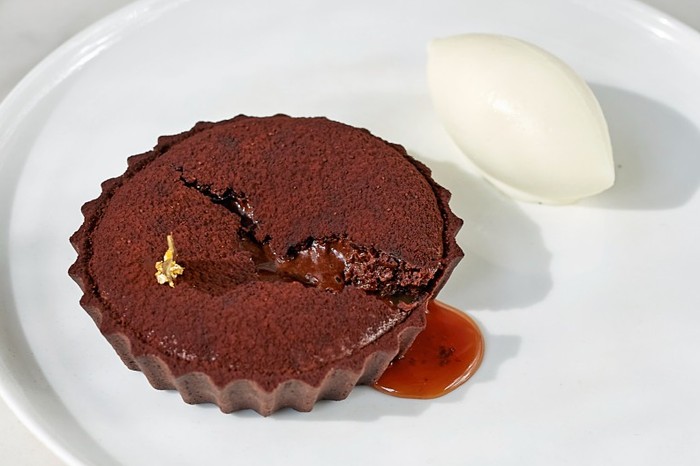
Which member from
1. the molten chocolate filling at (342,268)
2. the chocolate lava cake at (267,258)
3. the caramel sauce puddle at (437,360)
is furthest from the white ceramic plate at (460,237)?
the molten chocolate filling at (342,268)

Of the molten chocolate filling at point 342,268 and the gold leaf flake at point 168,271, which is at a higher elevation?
the gold leaf flake at point 168,271

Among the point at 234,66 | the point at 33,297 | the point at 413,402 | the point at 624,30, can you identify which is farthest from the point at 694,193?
the point at 33,297

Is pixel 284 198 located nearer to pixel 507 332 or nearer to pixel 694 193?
pixel 507 332

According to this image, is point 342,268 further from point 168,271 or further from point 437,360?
point 168,271

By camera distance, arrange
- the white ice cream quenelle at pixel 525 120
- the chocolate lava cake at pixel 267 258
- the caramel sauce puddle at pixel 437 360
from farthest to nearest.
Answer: the white ice cream quenelle at pixel 525 120 → the caramel sauce puddle at pixel 437 360 → the chocolate lava cake at pixel 267 258

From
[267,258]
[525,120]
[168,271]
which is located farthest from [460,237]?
[168,271]

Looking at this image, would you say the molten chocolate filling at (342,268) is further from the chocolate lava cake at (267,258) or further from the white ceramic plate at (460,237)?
the white ceramic plate at (460,237)
